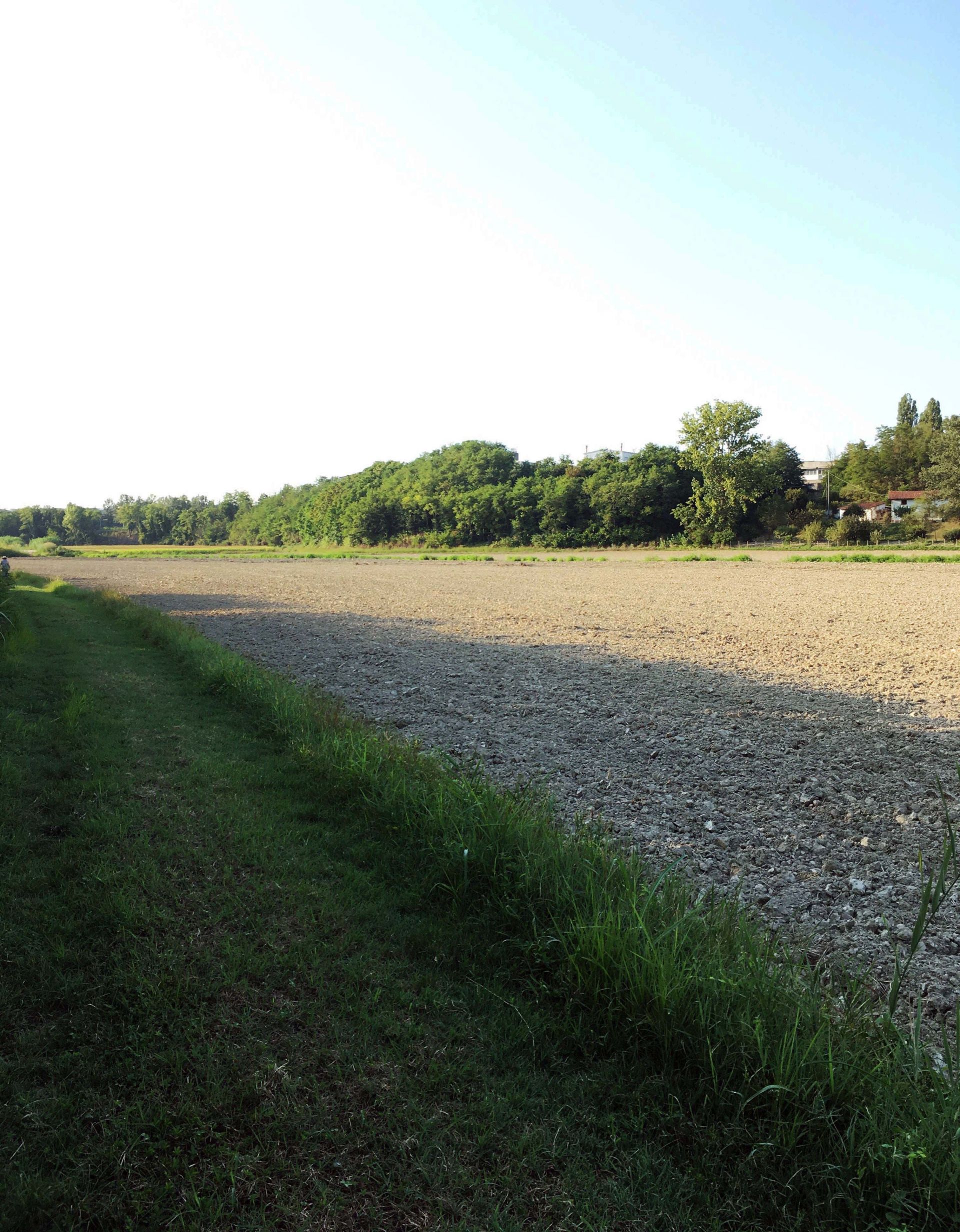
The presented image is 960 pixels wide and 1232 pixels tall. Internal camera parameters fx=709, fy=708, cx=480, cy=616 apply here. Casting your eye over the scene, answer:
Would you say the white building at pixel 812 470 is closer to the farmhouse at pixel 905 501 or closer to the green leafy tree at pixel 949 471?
the farmhouse at pixel 905 501

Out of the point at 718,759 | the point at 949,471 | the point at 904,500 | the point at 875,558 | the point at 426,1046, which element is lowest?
the point at 718,759

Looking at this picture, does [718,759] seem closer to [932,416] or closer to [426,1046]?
[426,1046]

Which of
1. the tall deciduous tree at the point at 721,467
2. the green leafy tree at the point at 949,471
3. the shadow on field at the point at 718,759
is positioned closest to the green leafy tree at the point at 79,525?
the tall deciduous tree at the point at 721,467

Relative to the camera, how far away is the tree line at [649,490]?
245 feet

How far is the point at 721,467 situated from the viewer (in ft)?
251

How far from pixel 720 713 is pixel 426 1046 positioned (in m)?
7.37

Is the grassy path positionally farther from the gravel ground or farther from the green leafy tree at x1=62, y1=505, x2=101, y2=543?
the green leafy tree at x1=62, y1=505, x2=101, y2=543

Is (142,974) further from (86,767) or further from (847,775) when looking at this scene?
(847,775)

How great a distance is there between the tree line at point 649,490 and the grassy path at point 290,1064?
6544cm

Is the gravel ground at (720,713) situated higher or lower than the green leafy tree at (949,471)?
lower

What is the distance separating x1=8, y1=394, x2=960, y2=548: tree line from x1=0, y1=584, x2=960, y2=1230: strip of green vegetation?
213 feet

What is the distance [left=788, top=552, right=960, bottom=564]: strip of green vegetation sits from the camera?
40.1 metres

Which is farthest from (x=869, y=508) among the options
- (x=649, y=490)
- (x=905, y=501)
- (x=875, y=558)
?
(x=875, y=558)

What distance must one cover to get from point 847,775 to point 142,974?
666 centimetres
